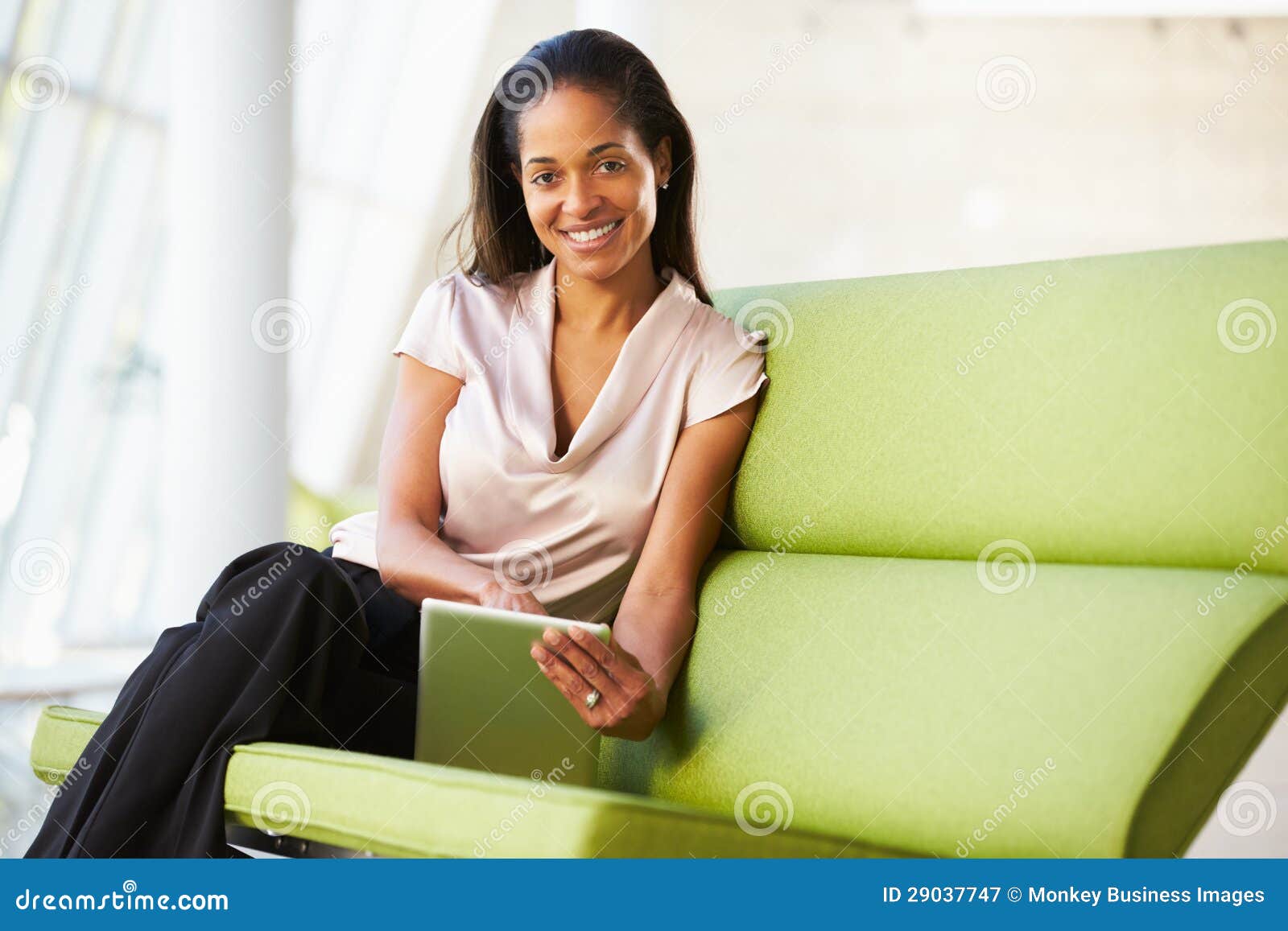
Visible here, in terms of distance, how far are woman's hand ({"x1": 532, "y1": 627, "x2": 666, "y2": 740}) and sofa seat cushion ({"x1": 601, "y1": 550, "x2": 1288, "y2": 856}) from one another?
5.6 inches

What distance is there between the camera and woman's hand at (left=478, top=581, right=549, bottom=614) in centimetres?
177

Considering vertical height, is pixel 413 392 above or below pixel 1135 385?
below

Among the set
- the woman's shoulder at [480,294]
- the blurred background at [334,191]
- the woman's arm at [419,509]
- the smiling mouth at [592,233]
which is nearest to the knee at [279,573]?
the woman's arm at [419,509]

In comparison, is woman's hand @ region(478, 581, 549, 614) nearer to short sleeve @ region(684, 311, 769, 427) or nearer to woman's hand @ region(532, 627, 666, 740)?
woman's hand @ region(532, 627, 666, 740)

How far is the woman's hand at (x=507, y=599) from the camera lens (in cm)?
177

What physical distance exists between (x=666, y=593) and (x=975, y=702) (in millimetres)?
535

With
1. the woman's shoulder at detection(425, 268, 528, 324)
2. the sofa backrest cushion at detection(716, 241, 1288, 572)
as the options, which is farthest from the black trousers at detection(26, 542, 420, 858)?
the sofa backrest cushion at detection(716, 241, 1288, 572)

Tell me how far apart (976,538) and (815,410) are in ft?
1.11

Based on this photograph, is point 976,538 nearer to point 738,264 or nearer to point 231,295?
point 231,295

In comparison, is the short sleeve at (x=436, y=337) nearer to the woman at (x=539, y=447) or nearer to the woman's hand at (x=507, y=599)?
the woman at (x=539, y=447)

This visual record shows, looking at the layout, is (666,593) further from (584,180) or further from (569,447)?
(584,180)

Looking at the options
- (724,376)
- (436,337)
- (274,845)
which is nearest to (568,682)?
(274,845)

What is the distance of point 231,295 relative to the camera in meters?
3.53

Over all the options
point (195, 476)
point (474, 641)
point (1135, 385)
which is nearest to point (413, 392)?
point (474, 641)
